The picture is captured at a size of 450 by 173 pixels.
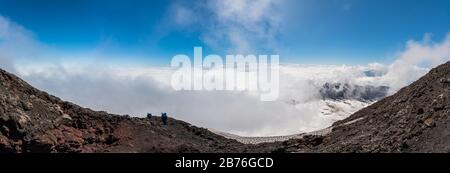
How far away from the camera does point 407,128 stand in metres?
31.8

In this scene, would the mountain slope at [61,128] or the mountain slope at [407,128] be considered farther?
the mountain slope at [61,128]

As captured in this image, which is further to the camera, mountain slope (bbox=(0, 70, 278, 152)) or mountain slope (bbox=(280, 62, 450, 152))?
mountain slope (bbox=(0, 70, 278, 152))

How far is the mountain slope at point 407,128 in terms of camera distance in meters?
29.7

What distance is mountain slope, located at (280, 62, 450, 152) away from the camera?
2967 cm

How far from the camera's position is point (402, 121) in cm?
3359

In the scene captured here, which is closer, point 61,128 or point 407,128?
point 407,128
